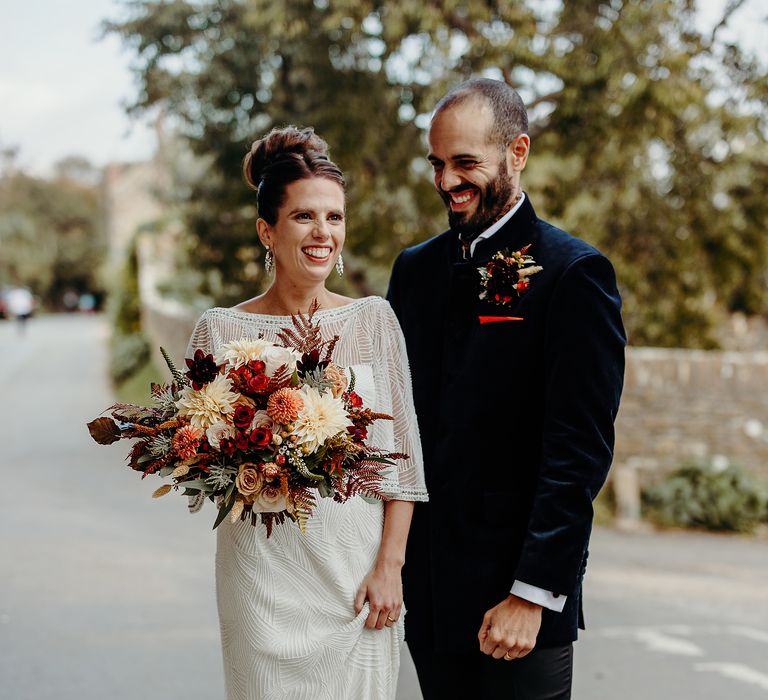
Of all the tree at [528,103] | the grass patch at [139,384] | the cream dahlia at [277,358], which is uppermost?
the tree at [528,103]

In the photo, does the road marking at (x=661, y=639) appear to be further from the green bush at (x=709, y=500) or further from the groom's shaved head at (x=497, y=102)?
the green bush at (x=709, y=500)

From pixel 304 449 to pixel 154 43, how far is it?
8.95m

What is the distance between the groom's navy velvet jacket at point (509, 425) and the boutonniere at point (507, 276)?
23 millimetres

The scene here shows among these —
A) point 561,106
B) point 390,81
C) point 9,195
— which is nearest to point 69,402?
point 390,81

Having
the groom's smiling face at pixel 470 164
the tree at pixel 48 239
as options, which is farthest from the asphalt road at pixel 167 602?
the tree at pixel 48 239

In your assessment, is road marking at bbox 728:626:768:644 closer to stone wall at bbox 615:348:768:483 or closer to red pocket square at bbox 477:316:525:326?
red pocket square at bbox 477:316:525:326

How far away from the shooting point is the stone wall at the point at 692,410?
1241 centimetres

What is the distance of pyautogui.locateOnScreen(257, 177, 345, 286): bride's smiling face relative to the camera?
2488 mm

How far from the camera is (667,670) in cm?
529

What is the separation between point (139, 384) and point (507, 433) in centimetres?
1673

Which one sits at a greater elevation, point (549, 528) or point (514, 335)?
point (514, 335)

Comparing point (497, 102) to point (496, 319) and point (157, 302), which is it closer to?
point (496, 319)

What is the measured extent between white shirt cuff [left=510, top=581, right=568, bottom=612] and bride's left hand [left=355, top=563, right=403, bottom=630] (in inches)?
13.0

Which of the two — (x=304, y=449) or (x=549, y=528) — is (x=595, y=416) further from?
(x=304, y=449)
